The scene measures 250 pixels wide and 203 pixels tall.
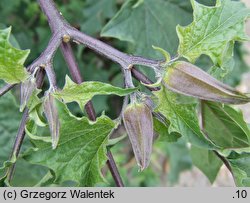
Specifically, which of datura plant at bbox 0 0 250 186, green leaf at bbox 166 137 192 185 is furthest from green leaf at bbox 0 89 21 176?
green leaf at bbox 166 137 192 185

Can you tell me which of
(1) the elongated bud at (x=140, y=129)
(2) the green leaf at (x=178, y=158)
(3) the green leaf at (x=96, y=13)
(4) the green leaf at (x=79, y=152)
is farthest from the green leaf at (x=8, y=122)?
(2) the green leaf at (x=178, y=158)

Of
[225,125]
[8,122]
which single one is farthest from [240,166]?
[8,122]

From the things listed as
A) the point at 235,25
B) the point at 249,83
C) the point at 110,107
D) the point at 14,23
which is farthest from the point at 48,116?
the point at 249,83

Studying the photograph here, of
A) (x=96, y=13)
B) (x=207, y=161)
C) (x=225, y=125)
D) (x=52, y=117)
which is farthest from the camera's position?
(x=96, y=13)

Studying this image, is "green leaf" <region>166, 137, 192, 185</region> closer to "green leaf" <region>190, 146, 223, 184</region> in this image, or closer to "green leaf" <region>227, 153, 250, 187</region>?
"green leaf" <region>190, 146, 223, 184</region>

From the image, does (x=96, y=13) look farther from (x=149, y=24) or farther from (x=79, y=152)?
(x=79, y=152)

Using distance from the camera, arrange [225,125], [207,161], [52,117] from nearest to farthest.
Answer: [52,117] < [225,125] < [207,161]
